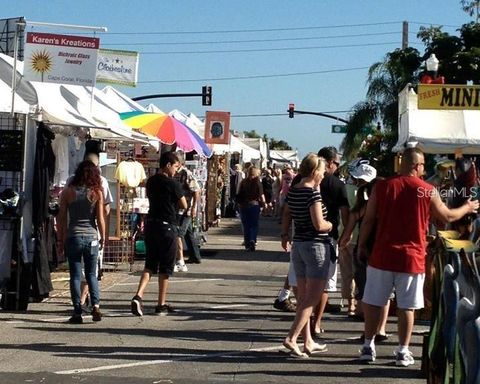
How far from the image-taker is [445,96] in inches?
480

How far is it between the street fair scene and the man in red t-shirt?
0.5 inches

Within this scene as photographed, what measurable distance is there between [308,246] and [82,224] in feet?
9.53

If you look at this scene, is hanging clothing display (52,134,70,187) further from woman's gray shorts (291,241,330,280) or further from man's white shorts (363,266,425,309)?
man's white shorts (363,266,425,309)

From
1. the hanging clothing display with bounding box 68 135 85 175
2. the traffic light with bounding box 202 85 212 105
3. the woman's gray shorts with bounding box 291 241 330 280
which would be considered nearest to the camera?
the woman's gray shorts with bounding box 291 241 330 280

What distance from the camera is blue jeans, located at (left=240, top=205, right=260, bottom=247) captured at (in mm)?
20859

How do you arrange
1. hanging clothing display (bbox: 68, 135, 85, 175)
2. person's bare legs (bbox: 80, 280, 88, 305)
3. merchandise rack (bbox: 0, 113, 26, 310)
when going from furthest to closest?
hanging clothing display (bbox: 68, 135, 85, 175)
person's bare legs (bbox: 80, 280, 88, 305)
merchandise rack (bbox: 0, 113, 26, 310)

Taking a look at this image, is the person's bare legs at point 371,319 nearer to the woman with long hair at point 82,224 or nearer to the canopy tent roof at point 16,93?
the woman with long hair at point 82,224

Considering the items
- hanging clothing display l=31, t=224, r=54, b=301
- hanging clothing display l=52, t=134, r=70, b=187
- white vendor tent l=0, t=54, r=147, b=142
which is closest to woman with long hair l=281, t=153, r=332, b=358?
hanging clothing display l=31, t=224, r=54, b=301

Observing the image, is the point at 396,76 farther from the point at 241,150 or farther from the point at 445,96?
the point at 445,96

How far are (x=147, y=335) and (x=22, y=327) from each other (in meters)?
1.39

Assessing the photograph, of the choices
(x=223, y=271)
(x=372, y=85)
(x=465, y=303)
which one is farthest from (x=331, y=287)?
(x=372, y=85)

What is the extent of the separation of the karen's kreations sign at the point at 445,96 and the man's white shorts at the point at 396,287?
4.41 meters

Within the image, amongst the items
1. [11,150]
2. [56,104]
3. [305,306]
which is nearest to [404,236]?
[305,306]

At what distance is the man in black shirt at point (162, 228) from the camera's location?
11.1 meters
